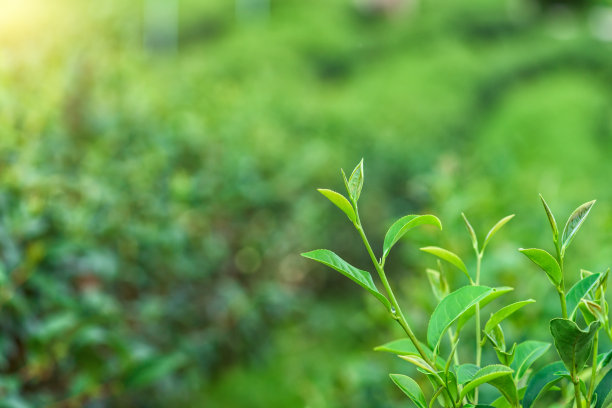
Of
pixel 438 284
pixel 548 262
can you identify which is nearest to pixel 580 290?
pixel 548 262

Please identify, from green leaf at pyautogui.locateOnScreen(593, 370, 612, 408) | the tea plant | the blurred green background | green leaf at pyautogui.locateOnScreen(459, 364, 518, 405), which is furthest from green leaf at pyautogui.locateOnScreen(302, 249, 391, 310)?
the blurred green background

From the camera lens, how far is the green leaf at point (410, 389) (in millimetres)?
595

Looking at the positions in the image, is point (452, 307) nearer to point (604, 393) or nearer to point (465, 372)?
point (465, 372)

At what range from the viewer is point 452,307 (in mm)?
579

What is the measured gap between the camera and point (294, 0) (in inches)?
459

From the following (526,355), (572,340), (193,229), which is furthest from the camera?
(193,229)

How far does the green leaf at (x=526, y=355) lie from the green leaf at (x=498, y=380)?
2.7 inches

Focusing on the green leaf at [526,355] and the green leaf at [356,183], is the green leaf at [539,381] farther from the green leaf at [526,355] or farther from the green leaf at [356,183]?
the green leaf at [356,183]

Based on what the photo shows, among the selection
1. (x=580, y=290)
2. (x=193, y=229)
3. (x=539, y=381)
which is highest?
(x=580, y=290)

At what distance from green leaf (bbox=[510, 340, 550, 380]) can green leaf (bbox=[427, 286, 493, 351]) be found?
121 millimetres

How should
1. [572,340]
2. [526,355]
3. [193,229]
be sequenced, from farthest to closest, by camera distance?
1. [193,229]
2. [526,355]
3. [572,340]

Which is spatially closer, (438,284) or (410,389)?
(410,389)

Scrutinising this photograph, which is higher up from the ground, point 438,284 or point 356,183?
point 356,183

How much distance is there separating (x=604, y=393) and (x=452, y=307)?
188 mm
